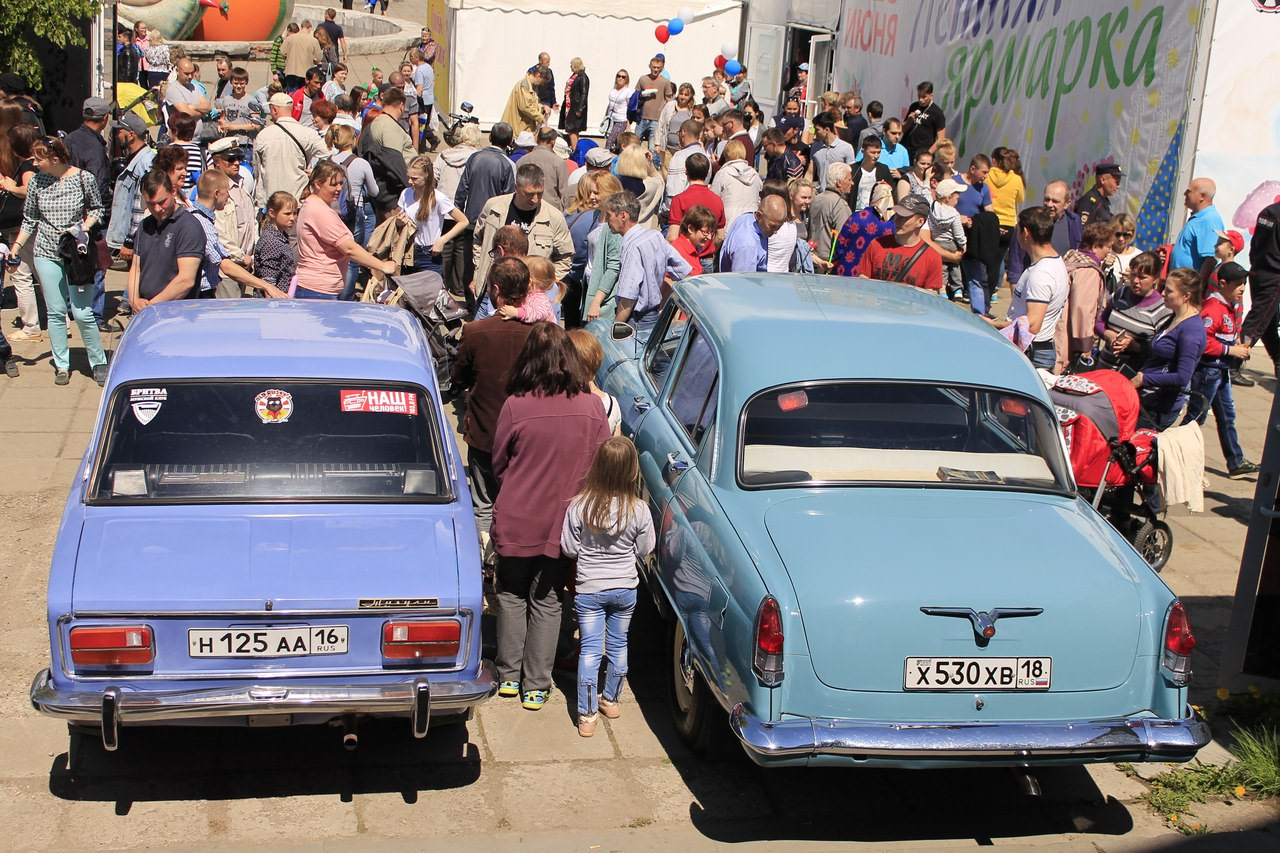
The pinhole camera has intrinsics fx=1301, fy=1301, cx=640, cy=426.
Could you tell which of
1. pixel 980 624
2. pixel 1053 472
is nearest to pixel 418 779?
pixel 980 624

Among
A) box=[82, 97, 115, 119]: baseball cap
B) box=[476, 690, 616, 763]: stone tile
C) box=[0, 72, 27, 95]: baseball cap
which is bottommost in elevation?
box=[476, 690, 616, 763]: stone tile

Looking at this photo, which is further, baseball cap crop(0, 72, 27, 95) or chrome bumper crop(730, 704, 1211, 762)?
baseball cap crop(0, 72, 27, 95)

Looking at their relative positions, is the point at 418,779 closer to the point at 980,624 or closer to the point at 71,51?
the point at 980,624

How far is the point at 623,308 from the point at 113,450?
14.4ft

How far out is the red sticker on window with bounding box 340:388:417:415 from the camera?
5594 millimetres

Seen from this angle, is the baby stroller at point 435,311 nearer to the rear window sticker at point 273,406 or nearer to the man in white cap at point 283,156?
the man in white cap at point 283,156

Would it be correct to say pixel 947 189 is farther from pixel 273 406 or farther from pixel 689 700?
pixel 273 406

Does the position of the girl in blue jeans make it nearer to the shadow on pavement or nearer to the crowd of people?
the crowd of people

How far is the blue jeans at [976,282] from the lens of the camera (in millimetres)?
12414

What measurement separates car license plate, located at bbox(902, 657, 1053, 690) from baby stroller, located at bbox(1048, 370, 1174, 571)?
2.55 meters

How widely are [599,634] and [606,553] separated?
0.40m

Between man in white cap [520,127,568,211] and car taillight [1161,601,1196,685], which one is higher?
man in white cap [520,127,568,211]

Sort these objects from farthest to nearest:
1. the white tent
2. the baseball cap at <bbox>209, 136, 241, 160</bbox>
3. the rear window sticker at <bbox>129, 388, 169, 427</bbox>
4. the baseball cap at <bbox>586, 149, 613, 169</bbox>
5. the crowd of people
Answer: the white tent < the baseball cap at <bbox>586, 149, 613, 169</bbox> < the baseball cap at <bbox>209, 136, 241, 160</bbox> < the crowd of people < the rear window sticker at <bbox>129, 388, 169, 427</bbox>

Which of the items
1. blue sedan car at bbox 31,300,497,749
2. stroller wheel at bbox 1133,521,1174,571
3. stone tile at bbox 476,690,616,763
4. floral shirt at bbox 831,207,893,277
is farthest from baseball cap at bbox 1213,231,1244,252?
blue sedan car at bbox 31,300,497,749
